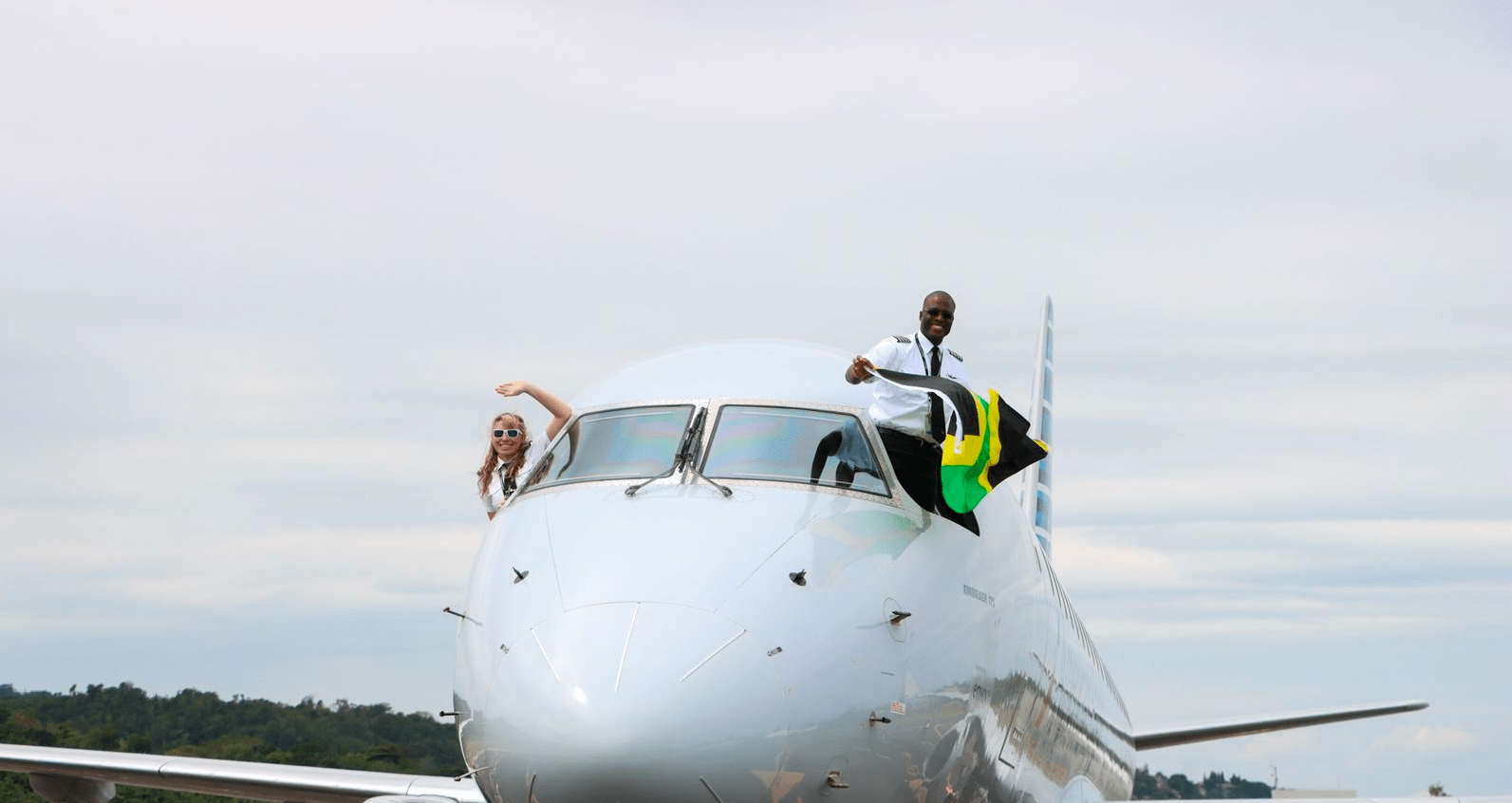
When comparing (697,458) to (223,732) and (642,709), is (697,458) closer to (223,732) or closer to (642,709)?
(642,709)

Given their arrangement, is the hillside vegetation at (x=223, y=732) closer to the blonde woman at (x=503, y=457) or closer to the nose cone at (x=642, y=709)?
the blonde woman at (x=503, y=457)

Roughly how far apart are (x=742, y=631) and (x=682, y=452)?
5.00ft

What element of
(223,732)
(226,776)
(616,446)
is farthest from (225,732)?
(616,446)

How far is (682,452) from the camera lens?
340 inches

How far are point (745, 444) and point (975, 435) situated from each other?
4.10 ft

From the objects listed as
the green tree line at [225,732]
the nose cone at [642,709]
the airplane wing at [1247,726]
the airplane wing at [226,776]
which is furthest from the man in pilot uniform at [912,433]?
the green tree line at [225,732]

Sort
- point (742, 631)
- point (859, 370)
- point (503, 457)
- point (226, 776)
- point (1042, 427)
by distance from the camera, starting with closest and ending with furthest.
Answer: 1. point (742, 631)
2. point (859, 370)
3. point (503, 457)
4. point (226, 776)
5. point (1042, 427)

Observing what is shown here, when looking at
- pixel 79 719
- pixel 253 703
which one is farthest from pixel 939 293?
pixel 79 719

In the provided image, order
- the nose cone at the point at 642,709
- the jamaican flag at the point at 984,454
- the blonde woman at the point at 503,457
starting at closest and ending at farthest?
the nose cone at the point at 642,709 < the jamaican flag at the point at 984,454 < the blonde woman at the point at 503,457

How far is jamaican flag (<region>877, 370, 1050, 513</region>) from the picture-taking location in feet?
28.9

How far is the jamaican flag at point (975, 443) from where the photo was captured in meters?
8.80

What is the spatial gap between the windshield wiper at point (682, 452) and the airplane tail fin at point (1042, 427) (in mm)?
15255

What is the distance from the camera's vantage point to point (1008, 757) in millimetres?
9500

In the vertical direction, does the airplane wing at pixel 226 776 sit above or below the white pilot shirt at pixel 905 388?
below
